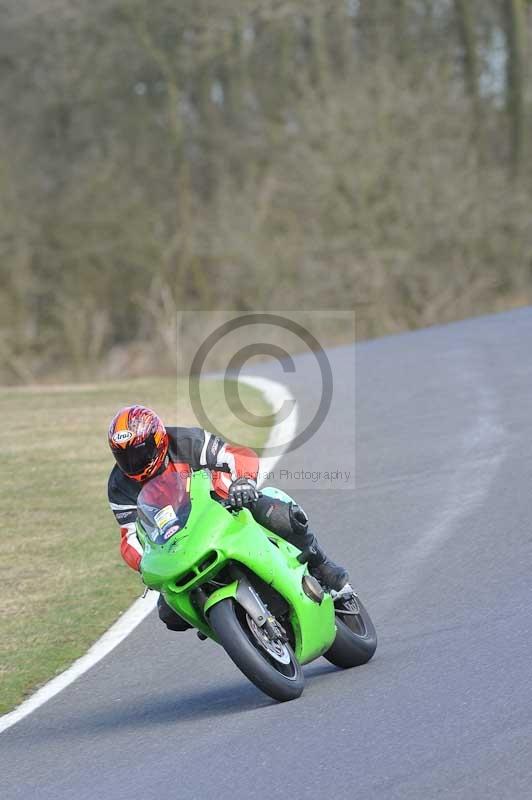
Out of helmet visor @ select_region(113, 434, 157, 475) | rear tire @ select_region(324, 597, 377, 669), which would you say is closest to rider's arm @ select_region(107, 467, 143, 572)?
helmet visor @ select_region(113, 434, 157, 475)

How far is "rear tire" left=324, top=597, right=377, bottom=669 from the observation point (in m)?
6.60

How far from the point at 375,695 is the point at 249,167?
33.4 meters

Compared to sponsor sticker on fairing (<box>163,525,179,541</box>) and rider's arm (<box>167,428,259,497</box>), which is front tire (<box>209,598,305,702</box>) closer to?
sponsor sticker on fairing (<box>163,525,179,541</box>)

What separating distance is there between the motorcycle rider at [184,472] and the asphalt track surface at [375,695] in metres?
0.59

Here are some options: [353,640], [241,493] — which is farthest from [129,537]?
[353,640]

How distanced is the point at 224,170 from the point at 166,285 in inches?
194

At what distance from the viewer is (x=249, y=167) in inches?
1516

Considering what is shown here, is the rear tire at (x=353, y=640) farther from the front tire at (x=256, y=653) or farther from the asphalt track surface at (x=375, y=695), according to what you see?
the front tire at (x=256, y=653)

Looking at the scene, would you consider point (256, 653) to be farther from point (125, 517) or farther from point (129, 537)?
point (125, 517)

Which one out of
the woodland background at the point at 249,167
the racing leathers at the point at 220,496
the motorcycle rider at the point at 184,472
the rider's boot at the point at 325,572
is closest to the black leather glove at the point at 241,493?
the motorcycle rider at the point at 184,472

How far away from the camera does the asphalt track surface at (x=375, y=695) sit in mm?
5027

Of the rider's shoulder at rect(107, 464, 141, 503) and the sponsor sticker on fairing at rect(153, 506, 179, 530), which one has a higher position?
the sponsor sticker on fairing at rect(153, 506, 179, 530)

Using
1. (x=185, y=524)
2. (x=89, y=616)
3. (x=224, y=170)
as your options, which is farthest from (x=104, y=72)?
(x=185, y=524)

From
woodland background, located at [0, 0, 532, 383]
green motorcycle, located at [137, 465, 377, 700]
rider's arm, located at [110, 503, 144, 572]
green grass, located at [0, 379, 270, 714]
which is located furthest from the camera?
woodland background, located at [0, 0, 532, 383]
